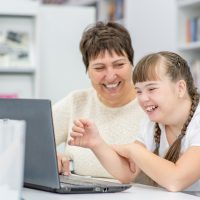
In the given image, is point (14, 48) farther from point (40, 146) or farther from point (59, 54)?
point (40, 146)

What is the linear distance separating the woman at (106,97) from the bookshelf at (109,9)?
298cm

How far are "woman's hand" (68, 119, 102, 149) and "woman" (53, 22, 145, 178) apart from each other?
502mm

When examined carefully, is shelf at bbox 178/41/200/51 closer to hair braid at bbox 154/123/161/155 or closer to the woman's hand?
hair braid at bbox 154/123/161/155

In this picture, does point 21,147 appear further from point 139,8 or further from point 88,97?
point 139,8

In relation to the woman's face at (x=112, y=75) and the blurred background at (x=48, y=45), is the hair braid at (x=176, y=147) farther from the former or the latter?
the blurred background at (x=48, y=45)

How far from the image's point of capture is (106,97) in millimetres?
2461

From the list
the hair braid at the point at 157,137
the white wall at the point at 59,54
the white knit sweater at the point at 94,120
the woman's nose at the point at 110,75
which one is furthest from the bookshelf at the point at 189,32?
the hair braid at the point at 157,137

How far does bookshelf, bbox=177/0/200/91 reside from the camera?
4277 millimetres

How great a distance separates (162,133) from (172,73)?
0.23 m

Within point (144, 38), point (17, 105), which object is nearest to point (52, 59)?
point (144, 38)

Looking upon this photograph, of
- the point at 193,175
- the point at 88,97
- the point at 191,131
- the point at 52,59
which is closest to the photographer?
the point at 193,175

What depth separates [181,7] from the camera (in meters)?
4.38

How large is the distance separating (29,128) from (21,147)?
0.41 metres

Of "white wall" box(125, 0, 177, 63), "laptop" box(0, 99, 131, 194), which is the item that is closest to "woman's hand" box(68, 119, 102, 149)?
"laptop" box(0, 99, 131, 194)
